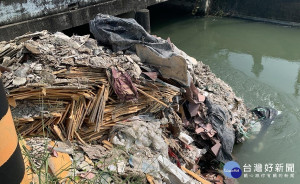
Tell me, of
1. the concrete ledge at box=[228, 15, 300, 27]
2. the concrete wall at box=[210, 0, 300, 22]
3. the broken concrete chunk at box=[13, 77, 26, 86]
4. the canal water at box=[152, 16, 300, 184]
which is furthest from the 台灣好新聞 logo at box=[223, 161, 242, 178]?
the concrete wall at box=[210, 0, 300, 22]

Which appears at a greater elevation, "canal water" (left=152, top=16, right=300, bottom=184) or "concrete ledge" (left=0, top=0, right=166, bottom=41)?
"concrete ledge" (left=0, top=0, right=166, bottom=41)

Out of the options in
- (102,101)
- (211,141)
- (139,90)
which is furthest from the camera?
(211,141)

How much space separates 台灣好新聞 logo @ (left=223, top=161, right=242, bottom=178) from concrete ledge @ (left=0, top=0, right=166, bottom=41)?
555cm

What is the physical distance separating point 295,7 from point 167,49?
35.6 ft

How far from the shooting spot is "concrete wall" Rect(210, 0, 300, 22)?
43.7 feet

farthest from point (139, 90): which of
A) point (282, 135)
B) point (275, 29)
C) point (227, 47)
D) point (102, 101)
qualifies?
point (275, 29)

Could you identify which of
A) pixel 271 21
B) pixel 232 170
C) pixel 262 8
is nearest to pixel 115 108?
pixel 232 170

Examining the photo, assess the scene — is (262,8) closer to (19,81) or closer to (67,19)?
(67,19)

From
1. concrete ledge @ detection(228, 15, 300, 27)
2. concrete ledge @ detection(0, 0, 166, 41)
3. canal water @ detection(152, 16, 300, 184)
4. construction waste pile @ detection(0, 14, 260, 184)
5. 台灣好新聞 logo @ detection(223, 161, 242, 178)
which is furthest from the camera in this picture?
concrete ledge @ detection(228, 15, 300, 27)

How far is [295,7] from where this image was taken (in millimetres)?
13125

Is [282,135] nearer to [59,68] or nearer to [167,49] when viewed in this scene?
[167,49]

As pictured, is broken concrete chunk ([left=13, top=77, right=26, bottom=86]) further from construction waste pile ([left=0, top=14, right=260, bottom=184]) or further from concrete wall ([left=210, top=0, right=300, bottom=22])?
concrete wall ([left=210, top=0, right=300, bottom=22])

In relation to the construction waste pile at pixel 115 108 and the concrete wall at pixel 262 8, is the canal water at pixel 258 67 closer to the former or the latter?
the concrete wall at pixel 262 8

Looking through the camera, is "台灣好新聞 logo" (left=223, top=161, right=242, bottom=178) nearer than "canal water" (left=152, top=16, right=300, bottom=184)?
Yes
